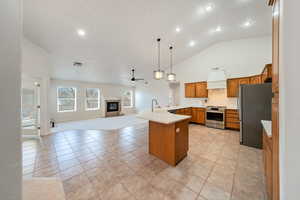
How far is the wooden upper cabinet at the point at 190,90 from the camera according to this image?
592 centimetres

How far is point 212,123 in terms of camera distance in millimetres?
5102

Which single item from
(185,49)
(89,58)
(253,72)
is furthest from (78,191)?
(253,72)

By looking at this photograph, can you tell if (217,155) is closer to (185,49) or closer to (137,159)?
(137,159)

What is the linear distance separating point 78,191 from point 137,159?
3.82 feet

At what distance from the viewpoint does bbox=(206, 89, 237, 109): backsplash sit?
5048mm

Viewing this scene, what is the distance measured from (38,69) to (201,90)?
652cm

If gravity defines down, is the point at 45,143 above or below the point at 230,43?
below

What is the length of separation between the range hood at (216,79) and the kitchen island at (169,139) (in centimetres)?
340

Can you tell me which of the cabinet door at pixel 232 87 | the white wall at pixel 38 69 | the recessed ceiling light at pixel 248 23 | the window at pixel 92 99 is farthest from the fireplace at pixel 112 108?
the recessed ceiling light at pixel 248 23

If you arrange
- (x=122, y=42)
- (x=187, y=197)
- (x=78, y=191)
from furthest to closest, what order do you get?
1. (x=122, y=42)
2. (x=78, y=191)
3. (x=187, y=197)

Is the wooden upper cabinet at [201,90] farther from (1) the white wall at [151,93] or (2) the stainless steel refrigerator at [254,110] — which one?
(2) the stainless steel refrigerator at [254,110]
